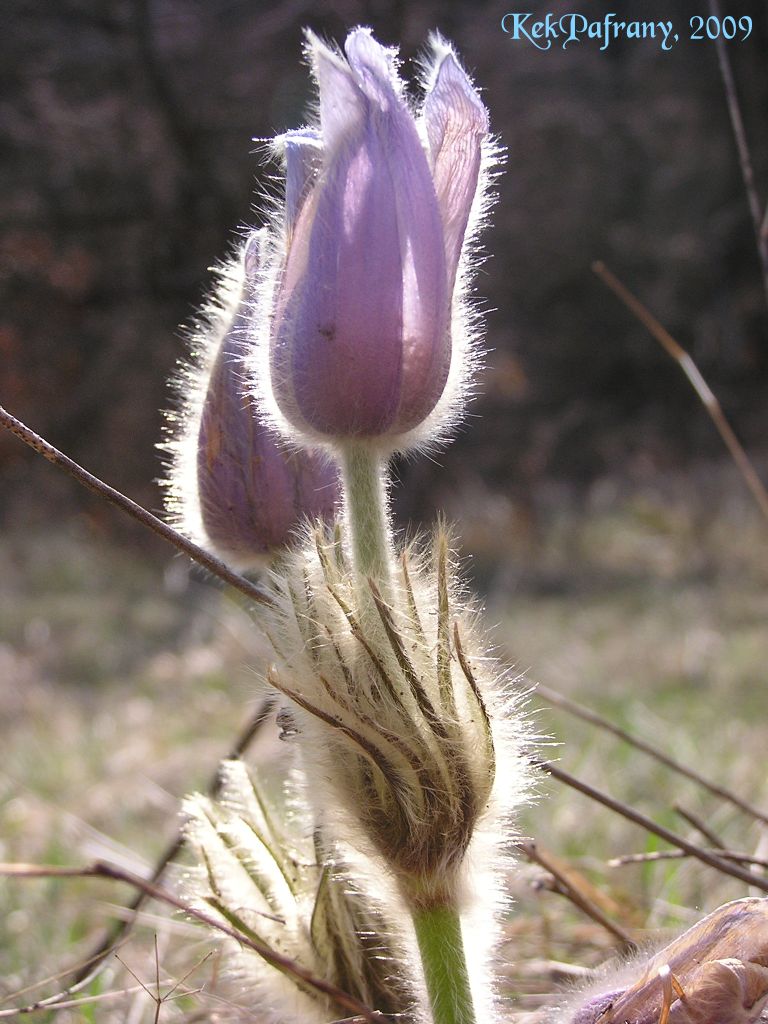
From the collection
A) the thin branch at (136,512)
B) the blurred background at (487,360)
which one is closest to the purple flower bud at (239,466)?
the thin branch at (136,512)

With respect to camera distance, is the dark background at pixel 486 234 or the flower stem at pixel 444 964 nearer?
the flower stem at pixel 444 964

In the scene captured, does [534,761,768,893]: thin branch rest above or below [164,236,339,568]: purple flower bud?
below

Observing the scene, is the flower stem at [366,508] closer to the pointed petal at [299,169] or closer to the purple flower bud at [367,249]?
the purple flower bud at [367,249]

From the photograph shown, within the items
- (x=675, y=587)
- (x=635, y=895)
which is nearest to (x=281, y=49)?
(x=675, y=587)

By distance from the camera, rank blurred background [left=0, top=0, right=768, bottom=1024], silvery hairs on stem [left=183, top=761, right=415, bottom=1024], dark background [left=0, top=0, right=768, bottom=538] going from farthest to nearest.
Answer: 1. dark background [left=0, top=0, right=768, bottom=538]
2. blurred background [left=0, top=0, right=768, bottom=1024]
3. silvery hairs on stem [left=183, top=761, right=415, bottom=1024]

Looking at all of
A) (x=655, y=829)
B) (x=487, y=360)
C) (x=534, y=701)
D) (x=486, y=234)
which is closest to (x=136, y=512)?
(x=655, y=829)

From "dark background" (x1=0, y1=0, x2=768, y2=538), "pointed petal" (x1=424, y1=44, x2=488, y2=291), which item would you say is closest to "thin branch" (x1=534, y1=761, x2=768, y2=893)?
"pointed petal" (x1=424, y1=44, x2=488, y2=291)

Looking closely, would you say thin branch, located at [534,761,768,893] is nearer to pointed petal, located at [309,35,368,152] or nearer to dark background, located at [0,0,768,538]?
pointed petal, located at [309,35,368,152]
